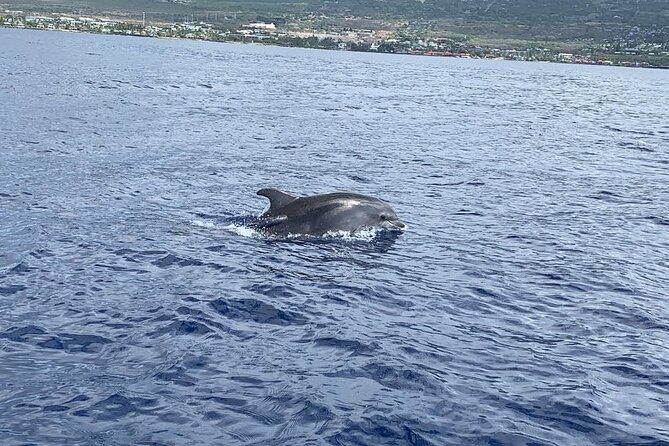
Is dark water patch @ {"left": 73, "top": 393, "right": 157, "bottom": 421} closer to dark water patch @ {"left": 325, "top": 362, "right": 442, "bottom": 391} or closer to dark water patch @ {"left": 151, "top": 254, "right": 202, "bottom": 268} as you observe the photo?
dark water patch @ {"left": 325, "top": 362, "right": 442, "bottom": 391}

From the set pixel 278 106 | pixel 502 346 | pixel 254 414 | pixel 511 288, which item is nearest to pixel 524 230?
pixel 511 288

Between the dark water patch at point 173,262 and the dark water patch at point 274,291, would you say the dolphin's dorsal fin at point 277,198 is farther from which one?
the dark water patch at point 274,291

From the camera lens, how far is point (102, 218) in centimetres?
2452

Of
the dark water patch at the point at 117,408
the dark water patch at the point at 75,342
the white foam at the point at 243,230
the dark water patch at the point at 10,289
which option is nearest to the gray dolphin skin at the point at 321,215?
the white foam at the point at 243,230

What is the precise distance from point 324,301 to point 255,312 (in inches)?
70.2

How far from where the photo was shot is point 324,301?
18.3 meters

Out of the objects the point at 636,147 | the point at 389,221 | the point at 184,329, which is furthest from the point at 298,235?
the point at 636,147

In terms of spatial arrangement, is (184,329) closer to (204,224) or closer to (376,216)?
(204,224)

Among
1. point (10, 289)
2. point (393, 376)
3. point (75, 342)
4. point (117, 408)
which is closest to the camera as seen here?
point (117, 408)

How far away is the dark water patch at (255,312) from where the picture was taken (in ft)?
55.5

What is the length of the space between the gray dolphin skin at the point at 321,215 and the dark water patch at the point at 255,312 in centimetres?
617

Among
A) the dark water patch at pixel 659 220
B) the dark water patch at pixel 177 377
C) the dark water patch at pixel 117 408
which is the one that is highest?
the dark water patch at pixel 659 220

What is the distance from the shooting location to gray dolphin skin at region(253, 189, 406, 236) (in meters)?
23.8

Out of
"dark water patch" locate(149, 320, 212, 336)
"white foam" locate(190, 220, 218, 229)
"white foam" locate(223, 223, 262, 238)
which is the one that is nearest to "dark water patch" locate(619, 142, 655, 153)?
"white foam" locate(223, 223, 262, 238)
